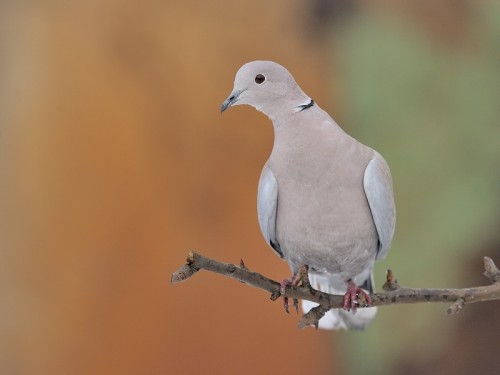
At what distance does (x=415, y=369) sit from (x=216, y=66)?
0.76m

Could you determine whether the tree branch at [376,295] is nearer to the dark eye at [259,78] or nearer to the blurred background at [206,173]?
the dark eye at [259,78]

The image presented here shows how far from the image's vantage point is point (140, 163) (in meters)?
1.47

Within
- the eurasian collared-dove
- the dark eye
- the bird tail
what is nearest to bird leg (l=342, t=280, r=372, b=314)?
the eurasian collared-dove

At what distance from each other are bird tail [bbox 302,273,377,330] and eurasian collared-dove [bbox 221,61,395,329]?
0.46 feet

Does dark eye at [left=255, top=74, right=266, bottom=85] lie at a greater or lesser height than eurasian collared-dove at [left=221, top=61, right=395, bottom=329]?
greater

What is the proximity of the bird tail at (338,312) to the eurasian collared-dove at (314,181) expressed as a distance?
0.14 metres

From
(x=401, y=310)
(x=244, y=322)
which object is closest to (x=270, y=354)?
(x=244, y=322)

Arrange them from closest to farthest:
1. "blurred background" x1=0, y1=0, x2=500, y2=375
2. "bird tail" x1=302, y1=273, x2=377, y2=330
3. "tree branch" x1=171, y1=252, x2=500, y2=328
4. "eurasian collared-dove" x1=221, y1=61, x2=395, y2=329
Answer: "tree branch" x1=171, y1=252, x2=500, y2=328 < "eurasian collared-dove" x1=221, y1=61, x2=395, y2=329 < "bird tail" x1=302, y1=273, x2=377, y2=330 < "blurred background" x1=0, y1=0, x2=500, y2=375

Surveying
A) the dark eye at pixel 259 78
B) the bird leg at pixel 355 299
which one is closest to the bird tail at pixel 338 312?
the bird leg at pixel 355 299

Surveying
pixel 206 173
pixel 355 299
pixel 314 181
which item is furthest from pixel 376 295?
pixel 206 173

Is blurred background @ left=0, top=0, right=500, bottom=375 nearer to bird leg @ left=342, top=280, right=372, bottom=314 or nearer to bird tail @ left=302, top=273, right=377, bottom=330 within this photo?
bird tail @ left=302, top=273, right=377, bottom=330

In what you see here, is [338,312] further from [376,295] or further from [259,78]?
[259,78]

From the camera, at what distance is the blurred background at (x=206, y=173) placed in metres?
1.44

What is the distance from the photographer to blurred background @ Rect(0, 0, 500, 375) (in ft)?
4.72
